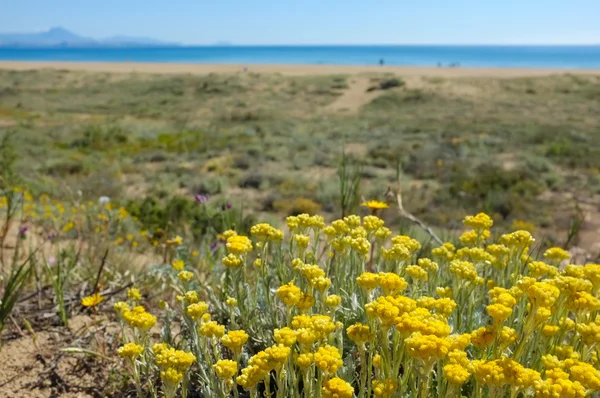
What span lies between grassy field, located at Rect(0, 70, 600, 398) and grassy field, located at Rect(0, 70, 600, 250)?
115mm

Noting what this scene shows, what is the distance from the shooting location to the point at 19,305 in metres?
3.18

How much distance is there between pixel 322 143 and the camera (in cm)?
2027

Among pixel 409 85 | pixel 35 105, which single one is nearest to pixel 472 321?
pixel 35 105

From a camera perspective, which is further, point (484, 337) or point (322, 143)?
point (322, 143)

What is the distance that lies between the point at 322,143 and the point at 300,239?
715 inches

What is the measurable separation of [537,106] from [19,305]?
110 ft

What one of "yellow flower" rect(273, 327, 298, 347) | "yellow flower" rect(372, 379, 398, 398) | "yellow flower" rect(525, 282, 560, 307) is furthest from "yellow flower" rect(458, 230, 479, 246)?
"yellow flower" rect(273, 327, 298, 347)

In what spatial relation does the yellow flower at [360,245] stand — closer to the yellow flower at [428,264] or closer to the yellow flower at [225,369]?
the yellow flower at [428,264]

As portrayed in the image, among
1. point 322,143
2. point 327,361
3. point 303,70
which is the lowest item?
point 322,143

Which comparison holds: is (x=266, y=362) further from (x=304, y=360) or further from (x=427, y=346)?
(x=427, y=346)

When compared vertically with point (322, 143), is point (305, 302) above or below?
above

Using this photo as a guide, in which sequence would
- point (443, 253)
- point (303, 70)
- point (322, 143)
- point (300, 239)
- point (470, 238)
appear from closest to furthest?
1. point (300, 239)
2. point (443, 253)
3. point (470, 238)
4. point (322, 143)
5. point (303, 70)

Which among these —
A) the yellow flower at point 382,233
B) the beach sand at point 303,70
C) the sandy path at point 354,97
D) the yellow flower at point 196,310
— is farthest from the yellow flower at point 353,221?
the beach sand at point 303,70

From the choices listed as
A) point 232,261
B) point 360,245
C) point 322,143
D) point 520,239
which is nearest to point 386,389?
point 360,245
